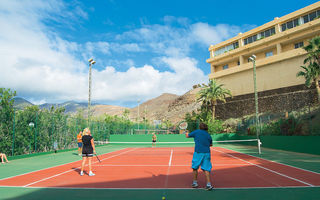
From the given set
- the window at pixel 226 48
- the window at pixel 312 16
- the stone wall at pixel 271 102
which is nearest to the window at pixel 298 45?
the window at pixel 312 16

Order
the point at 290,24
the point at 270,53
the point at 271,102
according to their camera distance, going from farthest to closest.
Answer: the point at 270,53 → the point at 290,24 → the point at 271,102

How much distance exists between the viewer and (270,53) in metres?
39.5

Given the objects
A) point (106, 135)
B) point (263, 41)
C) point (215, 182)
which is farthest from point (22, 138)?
point (263, 41)

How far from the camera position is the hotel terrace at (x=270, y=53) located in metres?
34.1

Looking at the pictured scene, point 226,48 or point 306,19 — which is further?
point 226,48

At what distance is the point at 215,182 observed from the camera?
7488 millimetres

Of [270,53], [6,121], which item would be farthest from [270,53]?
[6,121]

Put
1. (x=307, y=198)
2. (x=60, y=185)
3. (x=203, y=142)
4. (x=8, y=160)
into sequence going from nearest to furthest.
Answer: (x=307, y=198) → (x=203, y=142) → (x=60, y=185) → (x=8, y=160)

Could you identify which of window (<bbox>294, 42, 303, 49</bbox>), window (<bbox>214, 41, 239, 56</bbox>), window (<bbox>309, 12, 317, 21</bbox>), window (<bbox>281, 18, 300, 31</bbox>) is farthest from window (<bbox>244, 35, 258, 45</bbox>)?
window (<bbox>309, 12, 317, 21</bbox>)

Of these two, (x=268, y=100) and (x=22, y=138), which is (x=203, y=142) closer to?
(x=22, y=138)

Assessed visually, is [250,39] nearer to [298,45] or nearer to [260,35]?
[260,35]

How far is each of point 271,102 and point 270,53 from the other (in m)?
8.76

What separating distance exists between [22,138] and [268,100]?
33322 mm

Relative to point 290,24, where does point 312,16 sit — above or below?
above
